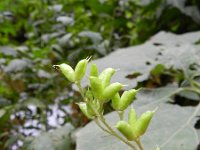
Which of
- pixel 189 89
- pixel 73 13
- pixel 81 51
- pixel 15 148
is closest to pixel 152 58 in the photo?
pixel 189 89

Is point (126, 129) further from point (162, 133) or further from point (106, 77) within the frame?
point (162, 133)

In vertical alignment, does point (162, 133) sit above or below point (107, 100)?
below

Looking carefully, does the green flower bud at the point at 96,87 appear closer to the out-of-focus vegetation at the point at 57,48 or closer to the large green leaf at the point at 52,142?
the large green leaf at the point at 52,142

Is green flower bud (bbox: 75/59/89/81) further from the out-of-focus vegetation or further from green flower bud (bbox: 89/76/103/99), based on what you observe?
the out-of-focus vegetation

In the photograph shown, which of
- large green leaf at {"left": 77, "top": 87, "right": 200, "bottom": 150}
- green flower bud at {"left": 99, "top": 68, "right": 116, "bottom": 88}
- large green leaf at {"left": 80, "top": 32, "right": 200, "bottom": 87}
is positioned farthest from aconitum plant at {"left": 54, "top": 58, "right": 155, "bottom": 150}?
large green leaf at {"left": 80, "top": 32, "right": 200, "bottom": 87}

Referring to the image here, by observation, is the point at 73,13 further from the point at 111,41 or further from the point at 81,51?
the point at 81,51

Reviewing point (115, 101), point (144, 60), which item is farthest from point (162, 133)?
point (144, 60)
